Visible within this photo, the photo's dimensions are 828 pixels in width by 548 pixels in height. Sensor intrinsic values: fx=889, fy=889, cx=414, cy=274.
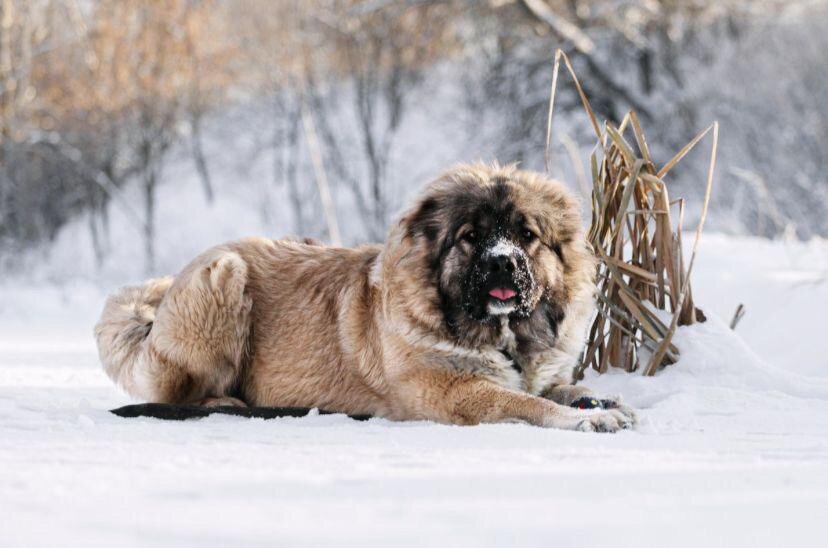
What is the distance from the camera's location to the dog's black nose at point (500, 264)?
378 centimetres

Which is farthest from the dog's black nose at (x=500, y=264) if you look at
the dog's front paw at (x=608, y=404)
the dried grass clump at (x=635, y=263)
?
the dried grass clump at (x=635, y=263)

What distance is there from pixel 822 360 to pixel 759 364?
1.33 metres

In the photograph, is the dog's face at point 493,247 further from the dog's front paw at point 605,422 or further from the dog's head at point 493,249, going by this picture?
the dog's front paw at point 605,422

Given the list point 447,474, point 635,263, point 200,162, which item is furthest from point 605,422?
point 200,162

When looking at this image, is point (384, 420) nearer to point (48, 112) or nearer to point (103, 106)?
point (103, 106)

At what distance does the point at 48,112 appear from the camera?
82.1ft

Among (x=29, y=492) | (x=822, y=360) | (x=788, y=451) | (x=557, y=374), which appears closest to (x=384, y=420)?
(x=557, y=374)

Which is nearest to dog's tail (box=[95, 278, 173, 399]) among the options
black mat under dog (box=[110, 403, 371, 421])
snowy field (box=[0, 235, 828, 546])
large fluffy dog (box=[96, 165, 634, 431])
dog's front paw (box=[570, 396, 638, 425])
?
large fluffy dog (box=[96, 165, 634, 431])

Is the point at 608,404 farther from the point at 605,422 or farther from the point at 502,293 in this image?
the point at 502,293

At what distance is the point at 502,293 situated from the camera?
152 inches

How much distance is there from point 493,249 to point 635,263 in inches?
55.4

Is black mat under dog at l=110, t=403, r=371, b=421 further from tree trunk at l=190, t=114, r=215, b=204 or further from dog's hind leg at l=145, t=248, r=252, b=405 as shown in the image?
tree trunk at l=190, t=114, r=215, b=204

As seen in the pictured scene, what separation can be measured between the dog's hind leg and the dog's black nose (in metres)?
1.51

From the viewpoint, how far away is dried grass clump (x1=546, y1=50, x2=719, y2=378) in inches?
183
